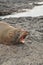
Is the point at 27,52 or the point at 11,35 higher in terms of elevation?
the point at 11,35

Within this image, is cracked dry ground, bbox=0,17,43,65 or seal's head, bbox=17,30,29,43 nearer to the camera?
cracked dry ground, bbox=0,17,43,65

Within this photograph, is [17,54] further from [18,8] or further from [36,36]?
[18,8]

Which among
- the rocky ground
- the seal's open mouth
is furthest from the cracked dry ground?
the seal's open mouth

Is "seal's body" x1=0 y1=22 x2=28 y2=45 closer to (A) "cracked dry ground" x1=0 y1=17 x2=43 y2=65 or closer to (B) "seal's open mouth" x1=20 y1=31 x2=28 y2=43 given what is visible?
(B) "seal's open mouth" x1=20 y1=31 x2=28 y2=43

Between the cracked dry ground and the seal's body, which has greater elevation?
the seal's body

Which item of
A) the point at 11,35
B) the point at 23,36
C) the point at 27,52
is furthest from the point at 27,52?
the point at 11,35

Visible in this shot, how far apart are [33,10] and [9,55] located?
4233 millimetres

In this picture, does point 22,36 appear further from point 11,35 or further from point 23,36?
point 11,35

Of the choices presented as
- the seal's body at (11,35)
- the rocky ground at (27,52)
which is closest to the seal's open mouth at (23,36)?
the seal's body at (11,35)

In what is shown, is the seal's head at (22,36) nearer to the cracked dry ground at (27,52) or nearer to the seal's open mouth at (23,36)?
the seal's open mouth at (23,36)

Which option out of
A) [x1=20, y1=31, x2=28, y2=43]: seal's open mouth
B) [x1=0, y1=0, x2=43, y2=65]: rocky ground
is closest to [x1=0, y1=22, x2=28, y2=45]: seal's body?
[x1=20, y1=31, x2=28, y2=43]: seal's open mouth

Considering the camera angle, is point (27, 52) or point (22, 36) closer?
point (27, 52)

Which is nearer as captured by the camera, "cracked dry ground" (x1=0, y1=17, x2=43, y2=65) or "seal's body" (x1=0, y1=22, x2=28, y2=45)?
"cracked dry ground" (x1=0, y1=17, x2=43, y2=65)

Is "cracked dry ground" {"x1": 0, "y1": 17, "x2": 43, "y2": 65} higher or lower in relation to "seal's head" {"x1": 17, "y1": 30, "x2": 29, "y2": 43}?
lower
